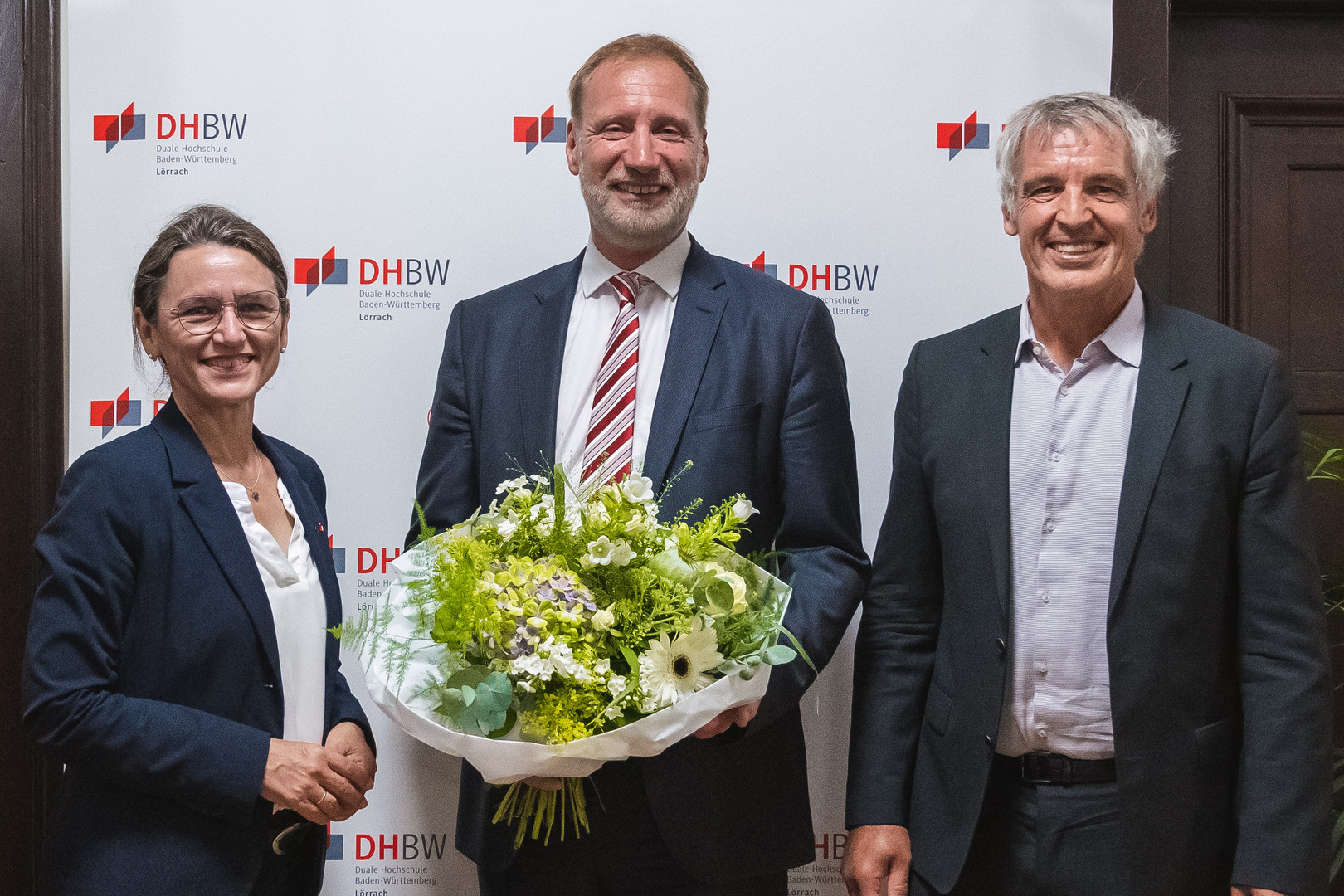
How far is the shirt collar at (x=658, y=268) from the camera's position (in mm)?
2207

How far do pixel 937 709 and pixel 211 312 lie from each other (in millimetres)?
1542

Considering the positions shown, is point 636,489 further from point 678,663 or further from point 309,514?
point 309,514

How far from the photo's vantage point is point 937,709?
6.52 feet

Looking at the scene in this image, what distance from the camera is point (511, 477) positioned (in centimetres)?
211

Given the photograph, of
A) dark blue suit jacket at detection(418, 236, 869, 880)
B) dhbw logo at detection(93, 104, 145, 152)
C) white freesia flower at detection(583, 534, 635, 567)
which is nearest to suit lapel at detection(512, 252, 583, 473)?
dark blue suit jacket at detection(418, 236, 869, 880)

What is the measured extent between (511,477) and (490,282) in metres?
0.79

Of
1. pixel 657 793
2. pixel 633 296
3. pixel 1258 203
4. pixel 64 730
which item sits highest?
pixel 1258 203

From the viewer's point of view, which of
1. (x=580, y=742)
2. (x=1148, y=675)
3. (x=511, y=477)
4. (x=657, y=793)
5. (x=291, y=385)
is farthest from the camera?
(x=291, y=385)

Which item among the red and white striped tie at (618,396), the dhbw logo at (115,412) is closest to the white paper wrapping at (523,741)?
the red and white striped tie at (618,396)

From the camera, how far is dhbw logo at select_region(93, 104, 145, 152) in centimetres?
267

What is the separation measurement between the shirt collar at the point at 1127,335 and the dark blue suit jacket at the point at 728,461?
0.45 metres

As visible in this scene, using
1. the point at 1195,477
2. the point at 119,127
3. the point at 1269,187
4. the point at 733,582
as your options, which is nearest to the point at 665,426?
the point at 733,582

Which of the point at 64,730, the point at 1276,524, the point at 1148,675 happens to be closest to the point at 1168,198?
the point at 1276,524

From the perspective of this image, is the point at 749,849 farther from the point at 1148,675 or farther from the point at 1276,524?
the point at 1276,524
